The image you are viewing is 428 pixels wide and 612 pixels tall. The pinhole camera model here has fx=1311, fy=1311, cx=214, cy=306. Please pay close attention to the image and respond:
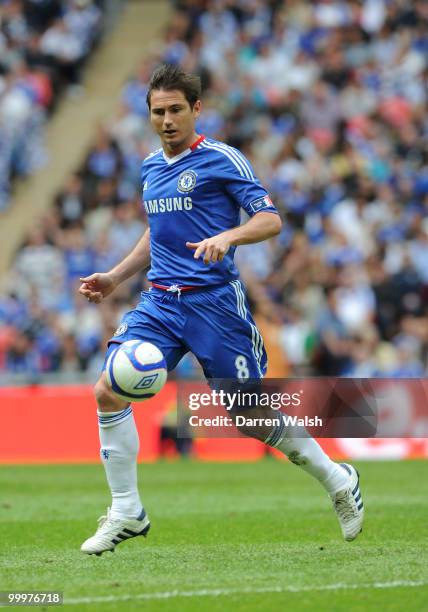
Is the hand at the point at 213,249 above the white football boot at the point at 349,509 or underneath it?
above

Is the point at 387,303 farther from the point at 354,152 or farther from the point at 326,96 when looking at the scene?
the point at 326,96

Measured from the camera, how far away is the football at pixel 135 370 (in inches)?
277

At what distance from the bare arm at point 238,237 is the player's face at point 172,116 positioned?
0.66 metres

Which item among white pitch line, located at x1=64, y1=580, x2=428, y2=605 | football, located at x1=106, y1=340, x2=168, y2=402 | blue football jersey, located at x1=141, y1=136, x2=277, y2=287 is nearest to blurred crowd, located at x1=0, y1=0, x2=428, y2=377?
blue football jersey, located at x1=141, y1=136, x2=277, y2=287

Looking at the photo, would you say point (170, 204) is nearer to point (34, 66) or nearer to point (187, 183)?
point (187, 183)

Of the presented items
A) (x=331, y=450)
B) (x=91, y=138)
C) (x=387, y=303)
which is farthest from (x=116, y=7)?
(x=331, y=450)

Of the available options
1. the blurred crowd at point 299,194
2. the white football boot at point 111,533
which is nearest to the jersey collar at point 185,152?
the white football boot at point 111,533

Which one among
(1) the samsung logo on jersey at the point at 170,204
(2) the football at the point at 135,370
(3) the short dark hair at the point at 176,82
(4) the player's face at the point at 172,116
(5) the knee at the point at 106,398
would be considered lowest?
(5) the knee at the point at 106,398

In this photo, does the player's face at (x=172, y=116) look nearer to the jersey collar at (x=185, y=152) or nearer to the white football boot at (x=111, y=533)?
the jersey collar at (x=185, y=152)

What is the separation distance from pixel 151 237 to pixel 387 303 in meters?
10.6

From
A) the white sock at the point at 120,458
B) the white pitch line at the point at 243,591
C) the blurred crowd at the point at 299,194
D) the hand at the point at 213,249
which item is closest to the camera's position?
the white pitch line at the point at 243,591

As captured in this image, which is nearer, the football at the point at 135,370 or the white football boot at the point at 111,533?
the football at the point at 135,370

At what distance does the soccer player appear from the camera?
7344 mm

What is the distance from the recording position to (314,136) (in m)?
21.0
